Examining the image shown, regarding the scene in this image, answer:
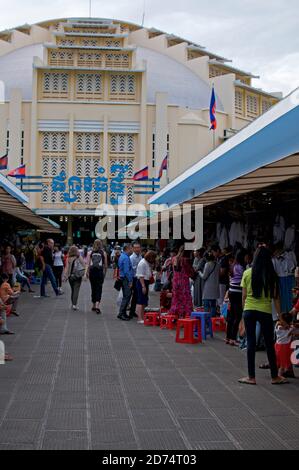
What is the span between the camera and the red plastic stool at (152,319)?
12297mm

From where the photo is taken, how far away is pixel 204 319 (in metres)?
10.6

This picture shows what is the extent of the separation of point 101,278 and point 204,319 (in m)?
4.22

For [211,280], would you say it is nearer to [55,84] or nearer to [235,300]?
[235,300]

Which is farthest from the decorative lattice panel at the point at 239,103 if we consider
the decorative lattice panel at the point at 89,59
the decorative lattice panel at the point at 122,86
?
the decorative lattice panel at the point at 89,59

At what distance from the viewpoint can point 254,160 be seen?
725 cm

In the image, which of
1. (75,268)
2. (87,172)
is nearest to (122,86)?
(87,172)

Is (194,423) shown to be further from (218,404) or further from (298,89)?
(298,89)

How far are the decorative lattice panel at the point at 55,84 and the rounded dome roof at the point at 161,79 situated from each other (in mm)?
4982

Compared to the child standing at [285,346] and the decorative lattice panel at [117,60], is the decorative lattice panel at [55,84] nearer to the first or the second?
the decorative lattice panel at [117,60]

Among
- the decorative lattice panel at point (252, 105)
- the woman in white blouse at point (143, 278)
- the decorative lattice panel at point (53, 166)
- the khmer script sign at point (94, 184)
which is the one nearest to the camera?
the woman in white blouse at point (143, 278)

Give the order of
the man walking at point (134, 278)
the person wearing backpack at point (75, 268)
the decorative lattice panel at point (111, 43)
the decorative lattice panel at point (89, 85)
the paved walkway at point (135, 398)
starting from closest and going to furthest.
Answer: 1. the paved walkway at point (135, 398)
2. the man walking at point (134, 278)
3. the person wearing backpack at point (75, 268)
4. the decorative lattice panel at point (89, 85)
5. the decorative lattice panel at point (111, 43)

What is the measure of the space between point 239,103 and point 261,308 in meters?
47.7

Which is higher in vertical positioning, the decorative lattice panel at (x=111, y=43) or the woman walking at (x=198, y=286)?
the decorative lattice panel at (x=111, y=43)

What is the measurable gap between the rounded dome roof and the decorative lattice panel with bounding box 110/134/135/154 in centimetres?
546
